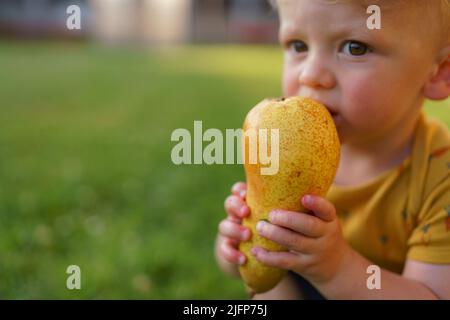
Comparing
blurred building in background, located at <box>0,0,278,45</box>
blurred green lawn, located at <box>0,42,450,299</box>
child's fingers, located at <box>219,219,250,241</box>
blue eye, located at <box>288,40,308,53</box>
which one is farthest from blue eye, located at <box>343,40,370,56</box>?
blurred building in background, located at <box>0,0,278,45</box>

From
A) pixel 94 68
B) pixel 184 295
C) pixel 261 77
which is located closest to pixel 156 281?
pixel 184 295

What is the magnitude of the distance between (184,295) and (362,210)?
725 mm

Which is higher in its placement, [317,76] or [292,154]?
[317,76]

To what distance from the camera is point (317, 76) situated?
1496 millimetres

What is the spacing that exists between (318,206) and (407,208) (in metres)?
0.38

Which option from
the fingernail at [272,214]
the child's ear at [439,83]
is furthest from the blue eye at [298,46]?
the fingernail at [272,214]

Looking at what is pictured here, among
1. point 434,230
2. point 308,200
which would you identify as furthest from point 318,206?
point 434,230

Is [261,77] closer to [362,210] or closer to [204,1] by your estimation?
[362,210]

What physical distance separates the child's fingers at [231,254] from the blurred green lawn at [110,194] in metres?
0.63

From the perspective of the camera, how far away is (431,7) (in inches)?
60.3

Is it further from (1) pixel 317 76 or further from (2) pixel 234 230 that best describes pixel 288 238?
(1) pixel 317 76

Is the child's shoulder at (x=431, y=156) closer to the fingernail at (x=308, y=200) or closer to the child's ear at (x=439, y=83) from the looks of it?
the child's ear at (x=439, y=83)

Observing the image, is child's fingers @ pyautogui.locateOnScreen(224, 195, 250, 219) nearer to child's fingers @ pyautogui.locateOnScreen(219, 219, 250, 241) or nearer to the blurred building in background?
child's fingers @ pyautogui.locateOnScreen(219, 219, 250, 241)

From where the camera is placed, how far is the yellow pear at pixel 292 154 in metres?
1.36
